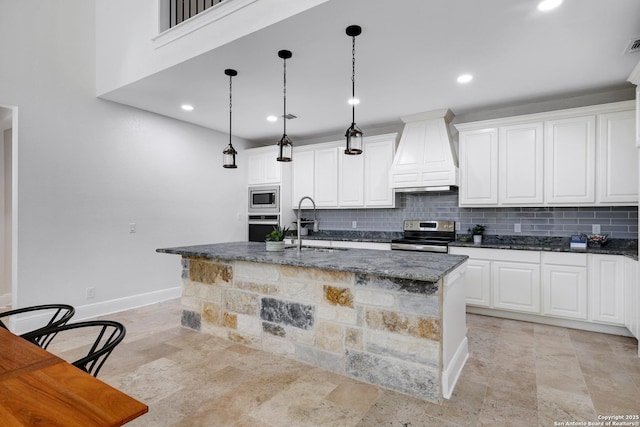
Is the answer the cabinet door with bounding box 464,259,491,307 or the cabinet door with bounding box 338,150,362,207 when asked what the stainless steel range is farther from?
the cabinet door with bounding box 338,150,362,207

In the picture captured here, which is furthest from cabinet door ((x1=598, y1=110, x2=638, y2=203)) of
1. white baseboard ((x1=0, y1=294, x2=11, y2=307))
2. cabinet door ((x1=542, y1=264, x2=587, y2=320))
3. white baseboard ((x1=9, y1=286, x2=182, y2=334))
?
white baseboard ((x1=0, y1=294, x2=11, y2=307))

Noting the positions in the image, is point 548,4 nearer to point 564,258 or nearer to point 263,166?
point 564,258

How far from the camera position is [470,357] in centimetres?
285

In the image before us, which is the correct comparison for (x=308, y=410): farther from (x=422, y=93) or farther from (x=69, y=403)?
(x=422, y=93)

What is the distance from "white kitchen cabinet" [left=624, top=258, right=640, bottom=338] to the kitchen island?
1542 millimetres

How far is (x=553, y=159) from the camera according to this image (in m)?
3.79

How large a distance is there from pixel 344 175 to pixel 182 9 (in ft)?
9.64

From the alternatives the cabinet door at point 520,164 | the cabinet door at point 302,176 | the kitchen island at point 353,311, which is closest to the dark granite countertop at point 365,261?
the kitchen island at point 353,311

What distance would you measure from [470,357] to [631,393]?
1.00m

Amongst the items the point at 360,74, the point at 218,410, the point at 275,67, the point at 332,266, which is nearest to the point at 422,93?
the point at 360,74

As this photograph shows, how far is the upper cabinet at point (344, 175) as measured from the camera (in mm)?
4930

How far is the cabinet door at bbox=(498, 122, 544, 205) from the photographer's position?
388 cm

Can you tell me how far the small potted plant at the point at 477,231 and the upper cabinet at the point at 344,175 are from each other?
3.58 ft

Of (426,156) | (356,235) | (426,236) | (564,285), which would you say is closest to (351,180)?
(356,235)
